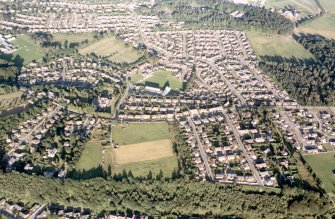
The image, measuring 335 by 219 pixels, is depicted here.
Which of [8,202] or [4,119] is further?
[4,119]

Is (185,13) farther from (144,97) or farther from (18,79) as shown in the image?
(18,79)

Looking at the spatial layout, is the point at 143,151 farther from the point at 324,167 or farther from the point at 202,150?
the point at 324,167

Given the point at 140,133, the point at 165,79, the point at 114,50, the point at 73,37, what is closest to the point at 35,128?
the point at 140,133

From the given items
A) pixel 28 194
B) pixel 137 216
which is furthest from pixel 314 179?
pixel 28 194

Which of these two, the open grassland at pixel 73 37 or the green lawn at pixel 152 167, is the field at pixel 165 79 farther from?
the open grassland at pixel 73 37

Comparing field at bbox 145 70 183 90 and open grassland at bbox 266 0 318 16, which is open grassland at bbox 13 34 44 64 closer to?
field at bbox 145 70 183 90

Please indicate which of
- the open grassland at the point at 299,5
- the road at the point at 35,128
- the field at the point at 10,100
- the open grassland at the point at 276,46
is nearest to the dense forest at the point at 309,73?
the open grassland at the point at 276,46
